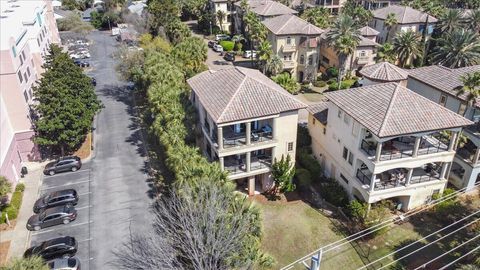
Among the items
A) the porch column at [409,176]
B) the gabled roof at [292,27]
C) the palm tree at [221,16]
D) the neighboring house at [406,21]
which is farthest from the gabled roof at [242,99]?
the palm tree at [221,16]

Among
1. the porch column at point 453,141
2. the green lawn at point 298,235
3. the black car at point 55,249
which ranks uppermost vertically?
the porch column at point 453,141

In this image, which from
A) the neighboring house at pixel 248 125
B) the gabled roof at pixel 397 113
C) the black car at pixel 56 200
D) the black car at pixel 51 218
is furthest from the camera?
the black car at pixel 56 200

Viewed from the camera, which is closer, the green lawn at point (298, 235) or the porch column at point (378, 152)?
the green lawn at point (298, 235)

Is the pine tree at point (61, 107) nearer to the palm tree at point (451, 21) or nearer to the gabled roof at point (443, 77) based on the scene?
the gabled roof at point (443, 77)

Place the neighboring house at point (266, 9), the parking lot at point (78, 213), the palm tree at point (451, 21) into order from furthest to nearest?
the neighboring house at point (266, 9), the palm tree at point (451, 21), the parking lot at point (78, 213)

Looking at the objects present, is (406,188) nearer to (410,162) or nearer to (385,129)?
(410,162)

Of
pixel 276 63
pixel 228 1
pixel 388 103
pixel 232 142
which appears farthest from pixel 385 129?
pixel 228 1
